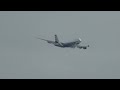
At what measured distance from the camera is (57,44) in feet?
467
